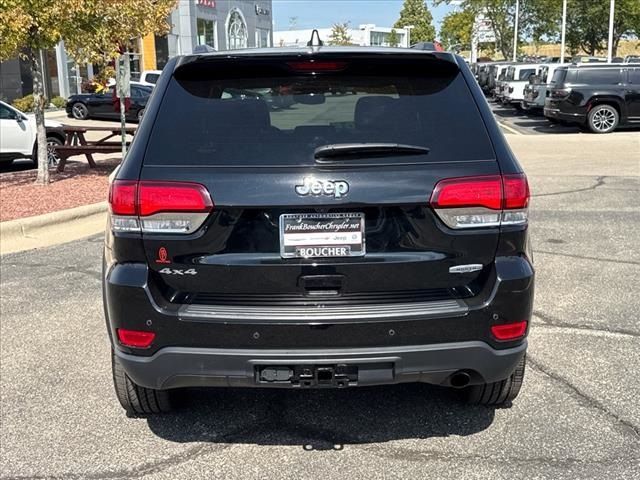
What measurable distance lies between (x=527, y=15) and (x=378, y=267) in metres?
56.5

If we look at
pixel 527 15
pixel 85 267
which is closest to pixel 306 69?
pixel 85 267

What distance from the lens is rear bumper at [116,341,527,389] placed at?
2.92 metres

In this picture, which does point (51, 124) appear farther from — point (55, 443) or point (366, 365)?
point (366, 365)

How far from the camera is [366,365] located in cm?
296

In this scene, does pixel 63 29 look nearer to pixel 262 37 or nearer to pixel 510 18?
pixel 510 18

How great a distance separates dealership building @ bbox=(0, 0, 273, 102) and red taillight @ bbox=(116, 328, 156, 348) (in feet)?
48.5

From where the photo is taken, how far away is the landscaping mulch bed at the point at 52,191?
9.12m

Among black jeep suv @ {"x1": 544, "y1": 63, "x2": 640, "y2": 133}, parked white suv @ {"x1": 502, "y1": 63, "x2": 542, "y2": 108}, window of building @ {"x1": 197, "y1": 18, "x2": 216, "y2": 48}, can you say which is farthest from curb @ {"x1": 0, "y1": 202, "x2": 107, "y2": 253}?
window of building @ {"x1": 197, "y1": 18, "x2": 216, "y2": 48}

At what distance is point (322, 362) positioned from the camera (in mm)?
2934

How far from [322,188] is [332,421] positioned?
142 cm

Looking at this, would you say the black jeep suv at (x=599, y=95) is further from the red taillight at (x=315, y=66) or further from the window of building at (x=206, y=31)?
the window of building at (x=206, y=31)

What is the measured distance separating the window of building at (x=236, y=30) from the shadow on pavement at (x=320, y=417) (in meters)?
53.0

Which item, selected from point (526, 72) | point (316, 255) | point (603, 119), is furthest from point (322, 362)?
point (526, 72)

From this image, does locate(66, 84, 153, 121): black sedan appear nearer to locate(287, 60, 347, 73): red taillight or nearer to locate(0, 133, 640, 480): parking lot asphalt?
locate(0, 133, 640, 480): parking lot asphalt
